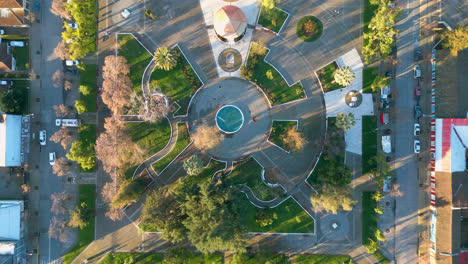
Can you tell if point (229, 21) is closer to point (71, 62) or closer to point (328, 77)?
point (328, 77)

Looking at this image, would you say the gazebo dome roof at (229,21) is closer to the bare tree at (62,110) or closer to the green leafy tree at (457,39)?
the bare tree at (62,110)

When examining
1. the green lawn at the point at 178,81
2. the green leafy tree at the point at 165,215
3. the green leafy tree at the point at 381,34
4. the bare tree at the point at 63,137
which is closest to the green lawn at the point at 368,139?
the green leafy tree at the point at 381,34

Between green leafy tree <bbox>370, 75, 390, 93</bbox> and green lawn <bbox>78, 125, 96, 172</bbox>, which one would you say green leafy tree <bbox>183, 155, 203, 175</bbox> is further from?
green leafy tree <bbox>370, 75, 390, 93</bbox>

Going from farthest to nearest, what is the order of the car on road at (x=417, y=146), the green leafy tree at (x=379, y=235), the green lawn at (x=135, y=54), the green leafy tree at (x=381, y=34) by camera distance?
the green lawn at (x=135, y=54) < the car on road at (x=417, y=146) < the green leafy tree at (x=379, y=235) < the green leafy tree at (x=381, y=34)

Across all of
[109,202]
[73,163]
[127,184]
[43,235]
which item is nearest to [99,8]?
[73,163]

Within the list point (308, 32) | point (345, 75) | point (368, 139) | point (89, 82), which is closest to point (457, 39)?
point (345, 75)
